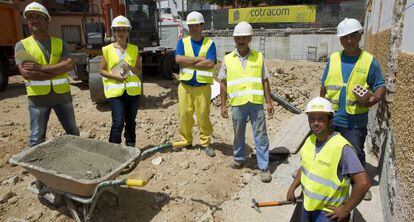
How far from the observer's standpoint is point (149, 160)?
5.15 metres

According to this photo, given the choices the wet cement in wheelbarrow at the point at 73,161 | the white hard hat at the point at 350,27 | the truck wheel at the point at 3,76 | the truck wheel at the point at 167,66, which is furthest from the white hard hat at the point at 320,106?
the truck wheel at the point at 3,76

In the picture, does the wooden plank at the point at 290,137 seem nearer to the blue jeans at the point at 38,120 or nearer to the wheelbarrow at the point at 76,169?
the wheelbarrow at the point at 76,169

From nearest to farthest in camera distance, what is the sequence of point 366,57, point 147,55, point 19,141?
point 366,57, point 19,141, point 147,55

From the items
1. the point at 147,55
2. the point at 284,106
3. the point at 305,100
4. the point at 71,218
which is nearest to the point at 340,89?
the point at 71,218

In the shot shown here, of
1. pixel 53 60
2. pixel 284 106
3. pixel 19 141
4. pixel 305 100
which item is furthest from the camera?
pixel 305 100

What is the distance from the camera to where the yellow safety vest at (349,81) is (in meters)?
3.58

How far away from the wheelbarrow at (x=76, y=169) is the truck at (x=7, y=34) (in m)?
7.93

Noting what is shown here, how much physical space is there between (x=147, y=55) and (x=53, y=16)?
10.1m

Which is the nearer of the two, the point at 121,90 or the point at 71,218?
the point at 71,218

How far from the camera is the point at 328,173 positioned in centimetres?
252

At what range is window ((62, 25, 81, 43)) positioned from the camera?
1945 cm

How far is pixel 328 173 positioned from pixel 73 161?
260 cm

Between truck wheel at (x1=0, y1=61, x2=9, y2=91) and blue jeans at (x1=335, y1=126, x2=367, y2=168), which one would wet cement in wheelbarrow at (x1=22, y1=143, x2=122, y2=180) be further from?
truck wheel at (x1=0, y1=61, x2=9, y2=91)

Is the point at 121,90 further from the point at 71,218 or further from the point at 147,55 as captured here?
the point at 147,55
